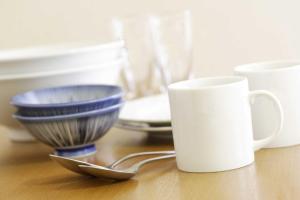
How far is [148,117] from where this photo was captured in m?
1.00

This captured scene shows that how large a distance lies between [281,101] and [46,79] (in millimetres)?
401

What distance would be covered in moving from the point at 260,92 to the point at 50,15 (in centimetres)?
136

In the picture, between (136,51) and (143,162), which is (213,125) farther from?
(136,51)

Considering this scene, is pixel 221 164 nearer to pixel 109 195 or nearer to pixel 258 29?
pixel 109 195

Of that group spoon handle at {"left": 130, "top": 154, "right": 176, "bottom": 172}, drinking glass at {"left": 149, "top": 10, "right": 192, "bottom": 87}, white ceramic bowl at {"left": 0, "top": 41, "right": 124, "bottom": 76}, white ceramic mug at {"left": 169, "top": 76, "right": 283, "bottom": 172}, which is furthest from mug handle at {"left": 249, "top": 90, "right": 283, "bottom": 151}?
drinking glass at {"left": 149, "top": 10, "right": 192, "bottom": 87}

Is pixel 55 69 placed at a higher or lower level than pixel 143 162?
higher

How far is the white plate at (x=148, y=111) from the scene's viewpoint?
970 millimetres

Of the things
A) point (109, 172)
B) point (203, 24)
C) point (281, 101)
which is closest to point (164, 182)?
point (109, 172)

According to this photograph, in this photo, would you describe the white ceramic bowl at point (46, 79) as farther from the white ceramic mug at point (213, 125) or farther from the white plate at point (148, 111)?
the white ceramic mug at point (213, 125)

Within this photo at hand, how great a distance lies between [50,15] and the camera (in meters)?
2.02

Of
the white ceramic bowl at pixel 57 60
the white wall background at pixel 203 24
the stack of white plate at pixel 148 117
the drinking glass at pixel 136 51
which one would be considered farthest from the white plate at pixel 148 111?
the white wall background at pixel 203 24

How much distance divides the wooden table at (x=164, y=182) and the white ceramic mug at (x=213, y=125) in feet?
0.05

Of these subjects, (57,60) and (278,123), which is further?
(57,60)

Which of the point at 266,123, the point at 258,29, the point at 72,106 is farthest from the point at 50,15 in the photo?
the point at 266,123
